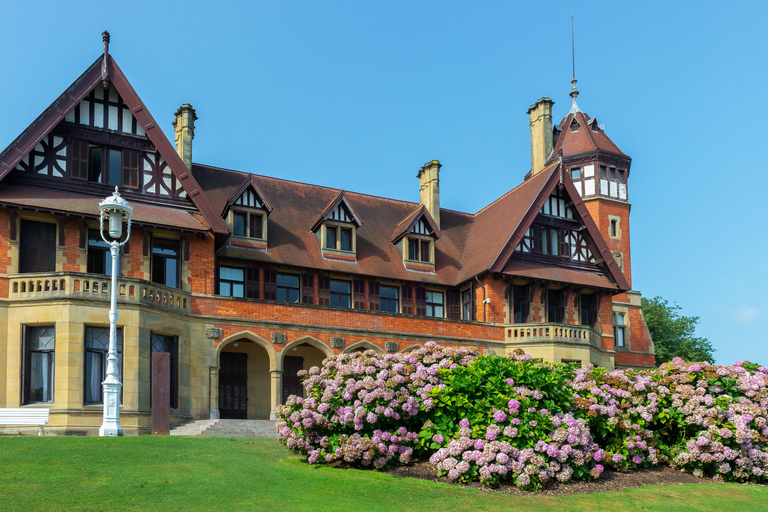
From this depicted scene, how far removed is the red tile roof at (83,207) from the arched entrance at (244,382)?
524 centimetres

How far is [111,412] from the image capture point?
20.3m

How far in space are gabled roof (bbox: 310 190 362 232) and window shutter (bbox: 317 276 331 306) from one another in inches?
92.8

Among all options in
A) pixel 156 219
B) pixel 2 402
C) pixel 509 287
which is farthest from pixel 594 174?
pixel 2 402

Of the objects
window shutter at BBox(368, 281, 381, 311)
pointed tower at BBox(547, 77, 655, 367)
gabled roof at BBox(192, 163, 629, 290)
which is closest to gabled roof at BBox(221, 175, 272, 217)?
gabled roof at BBox(192, 163, 629, 290)

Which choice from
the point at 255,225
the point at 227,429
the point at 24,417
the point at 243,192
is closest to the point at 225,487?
the point at 227,429

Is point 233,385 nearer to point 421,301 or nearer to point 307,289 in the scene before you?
point 307,289

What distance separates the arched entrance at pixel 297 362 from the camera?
106ft

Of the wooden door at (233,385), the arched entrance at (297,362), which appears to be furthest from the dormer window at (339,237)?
the wooden door at (233,385)

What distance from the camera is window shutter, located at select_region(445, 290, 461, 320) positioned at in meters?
36.3

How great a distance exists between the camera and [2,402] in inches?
937

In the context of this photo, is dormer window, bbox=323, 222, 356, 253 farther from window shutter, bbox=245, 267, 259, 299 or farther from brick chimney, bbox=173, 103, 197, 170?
brick chimney, bbox=173, 103, 197, 170

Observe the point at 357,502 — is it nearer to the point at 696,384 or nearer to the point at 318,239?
the point at 696,384

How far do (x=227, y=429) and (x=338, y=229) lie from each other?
1196cm

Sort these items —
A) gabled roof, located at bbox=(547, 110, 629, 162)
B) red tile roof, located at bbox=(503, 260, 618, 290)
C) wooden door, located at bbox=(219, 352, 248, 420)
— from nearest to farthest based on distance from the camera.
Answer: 1. wooden door, located at bbox=(219, 352, 248, 420)
2. red tile roof, located at bbox=(503, 260, 618, 290)
3. gabled roof, located at bbox=(547, 110, 629, 162)
